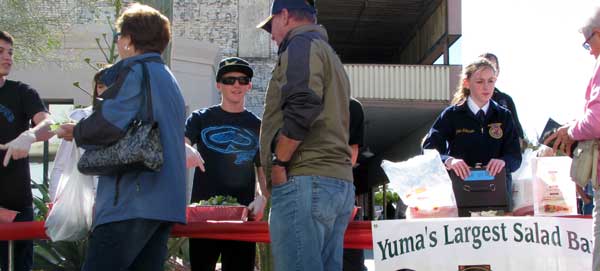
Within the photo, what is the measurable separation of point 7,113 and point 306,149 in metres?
2.15

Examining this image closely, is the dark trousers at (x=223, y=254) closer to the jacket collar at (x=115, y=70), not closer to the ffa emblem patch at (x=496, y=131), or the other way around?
the jacket collar at (x=115, y=70)

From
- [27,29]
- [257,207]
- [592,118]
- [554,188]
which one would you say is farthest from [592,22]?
[27,29]

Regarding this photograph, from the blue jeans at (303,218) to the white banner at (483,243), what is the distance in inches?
37.6

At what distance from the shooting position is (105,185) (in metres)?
3.23

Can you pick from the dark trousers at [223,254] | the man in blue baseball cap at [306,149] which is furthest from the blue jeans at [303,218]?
the dark trousers at [223,254]

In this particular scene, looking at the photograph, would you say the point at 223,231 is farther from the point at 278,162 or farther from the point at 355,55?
the point at 355,55

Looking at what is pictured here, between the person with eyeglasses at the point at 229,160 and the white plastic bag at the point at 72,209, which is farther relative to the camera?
the person with eyeglasses at the point at 229,160

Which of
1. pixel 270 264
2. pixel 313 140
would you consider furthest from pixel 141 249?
pixel 270 264

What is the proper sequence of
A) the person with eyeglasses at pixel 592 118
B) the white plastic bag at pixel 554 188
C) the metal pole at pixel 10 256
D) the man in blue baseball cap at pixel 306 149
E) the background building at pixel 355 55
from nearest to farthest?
the man in blue baseball cap at pixel 306 149 < the person with eyeglasses at pixel 592 118 < the metal pole at pixel 10 256 < the white plastic bag at pixel 554 188 < the background building at pixel 355 55

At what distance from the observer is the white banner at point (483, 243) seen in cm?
423

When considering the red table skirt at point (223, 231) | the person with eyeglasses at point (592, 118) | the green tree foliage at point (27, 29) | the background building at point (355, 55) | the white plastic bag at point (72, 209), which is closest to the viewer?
the white plastic bag at point (72, 209)

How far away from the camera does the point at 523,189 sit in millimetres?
4578

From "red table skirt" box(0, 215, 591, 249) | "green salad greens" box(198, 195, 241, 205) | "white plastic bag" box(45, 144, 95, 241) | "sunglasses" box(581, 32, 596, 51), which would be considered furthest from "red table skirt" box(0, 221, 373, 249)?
"sunglasses" box(581, 32, 596, 51)

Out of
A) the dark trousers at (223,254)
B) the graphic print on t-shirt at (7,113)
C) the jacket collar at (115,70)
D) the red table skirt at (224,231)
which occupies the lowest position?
Answer: the dark trousers at (223,254)
